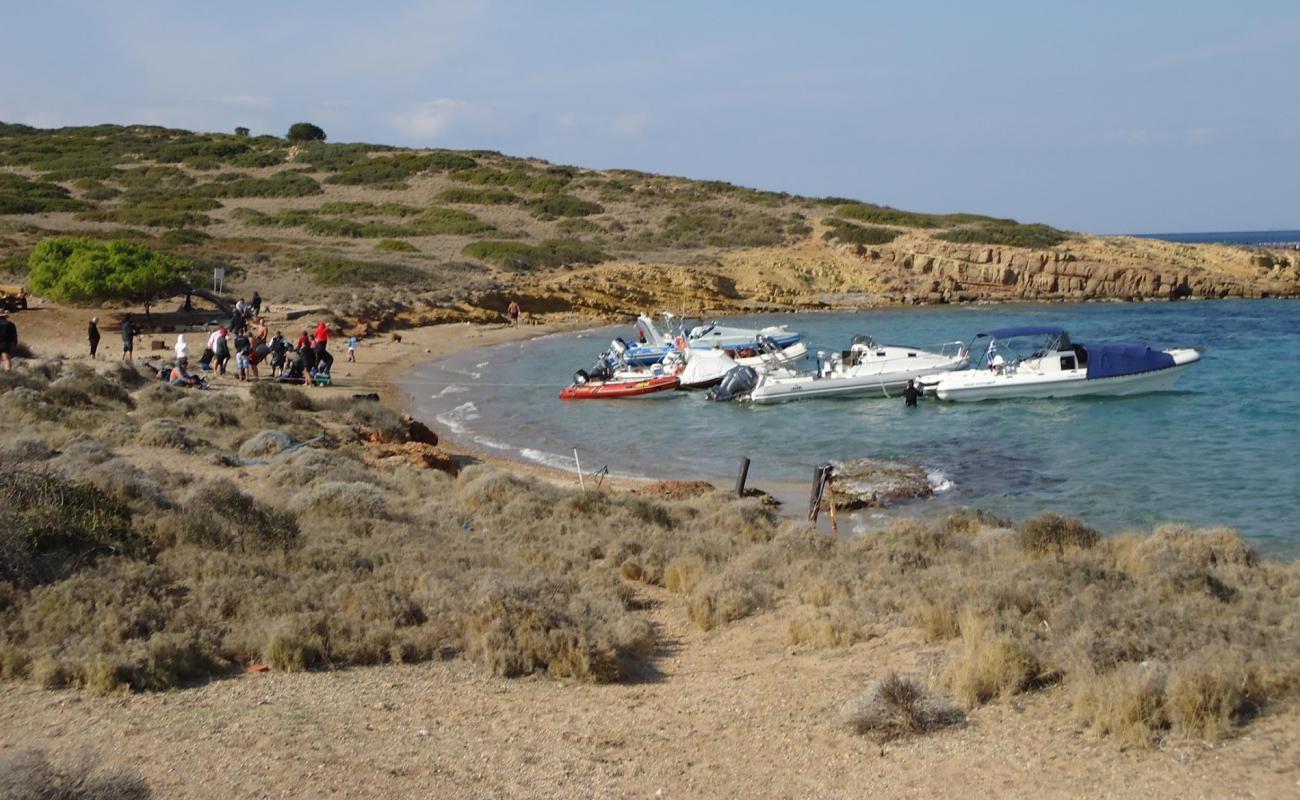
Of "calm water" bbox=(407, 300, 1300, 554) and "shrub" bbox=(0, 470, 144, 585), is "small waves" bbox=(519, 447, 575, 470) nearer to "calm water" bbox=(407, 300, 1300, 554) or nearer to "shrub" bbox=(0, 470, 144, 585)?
"calm water" bbox=(407, 300, 1300, 554)

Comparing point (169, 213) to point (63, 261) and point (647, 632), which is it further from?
point (647, 632)

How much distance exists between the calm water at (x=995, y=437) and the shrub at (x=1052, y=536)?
425cm

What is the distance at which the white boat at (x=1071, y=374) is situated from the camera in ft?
97.1

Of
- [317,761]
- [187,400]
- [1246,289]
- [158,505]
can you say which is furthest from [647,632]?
[1246,289]

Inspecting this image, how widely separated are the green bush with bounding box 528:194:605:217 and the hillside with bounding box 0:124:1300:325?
325 mm

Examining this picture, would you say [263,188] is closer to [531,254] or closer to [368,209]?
[368,209]

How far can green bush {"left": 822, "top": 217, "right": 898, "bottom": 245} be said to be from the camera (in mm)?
75875

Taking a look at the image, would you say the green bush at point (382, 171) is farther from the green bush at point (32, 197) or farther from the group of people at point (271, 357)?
the group of people at point (271, 357)

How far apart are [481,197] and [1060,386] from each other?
64.0 meters

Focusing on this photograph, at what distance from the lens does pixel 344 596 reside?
972cm

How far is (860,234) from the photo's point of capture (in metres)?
77.1

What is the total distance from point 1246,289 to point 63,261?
63.3m

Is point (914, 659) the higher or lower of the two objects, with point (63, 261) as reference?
lower

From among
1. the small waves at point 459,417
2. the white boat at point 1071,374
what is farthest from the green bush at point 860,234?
the small waves at point 459,417
